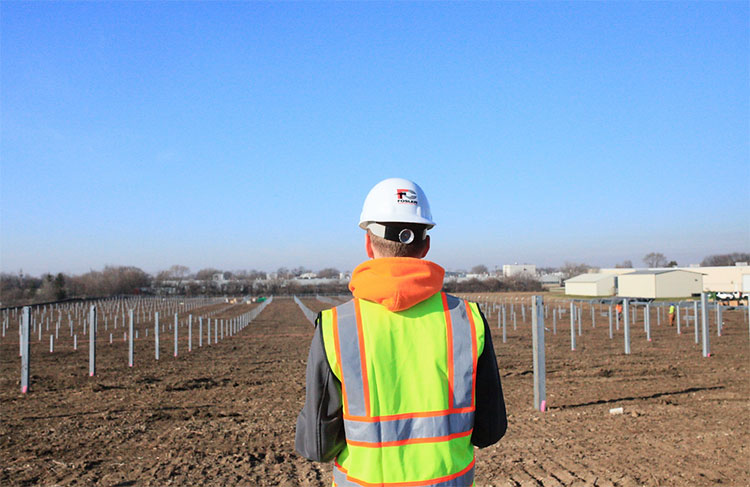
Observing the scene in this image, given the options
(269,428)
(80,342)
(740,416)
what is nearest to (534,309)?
(740,416)

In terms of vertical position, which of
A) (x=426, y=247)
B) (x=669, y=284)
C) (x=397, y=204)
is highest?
(x=397, y=204)

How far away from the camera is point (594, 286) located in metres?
68.5

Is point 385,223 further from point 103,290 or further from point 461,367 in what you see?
point 103,290

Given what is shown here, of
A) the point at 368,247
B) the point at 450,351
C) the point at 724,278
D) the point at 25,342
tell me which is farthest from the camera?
the point at 724,278

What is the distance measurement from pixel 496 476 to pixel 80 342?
22.7 meters

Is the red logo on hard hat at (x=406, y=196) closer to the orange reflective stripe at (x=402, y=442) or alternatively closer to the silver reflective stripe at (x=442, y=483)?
the orange reflective stripe at (x=402, y=442)

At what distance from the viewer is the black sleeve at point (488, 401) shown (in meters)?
2.16

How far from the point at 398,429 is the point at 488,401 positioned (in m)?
0.39

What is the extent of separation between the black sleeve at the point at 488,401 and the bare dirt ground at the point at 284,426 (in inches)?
139

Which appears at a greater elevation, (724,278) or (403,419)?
(403,419)

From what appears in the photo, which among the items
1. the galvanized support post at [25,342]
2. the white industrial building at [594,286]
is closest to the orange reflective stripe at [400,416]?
the galvanized support post at [25,342]

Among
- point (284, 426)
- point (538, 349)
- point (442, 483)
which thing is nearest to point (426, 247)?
point (442, 483)

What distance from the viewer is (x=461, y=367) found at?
209 cm

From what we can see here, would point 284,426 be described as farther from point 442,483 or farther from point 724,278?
point 724,278
